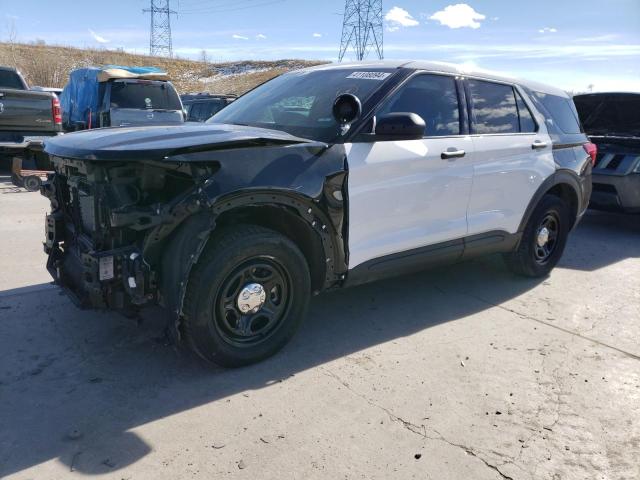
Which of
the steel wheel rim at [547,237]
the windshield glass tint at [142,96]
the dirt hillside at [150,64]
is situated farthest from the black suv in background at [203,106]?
the dirt hillside at [150,64]

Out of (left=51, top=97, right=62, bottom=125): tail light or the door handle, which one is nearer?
the door handle

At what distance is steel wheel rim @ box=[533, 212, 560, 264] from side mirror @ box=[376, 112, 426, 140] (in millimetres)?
2256

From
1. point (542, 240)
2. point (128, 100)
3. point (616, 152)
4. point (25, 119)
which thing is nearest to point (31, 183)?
point (25, 119)

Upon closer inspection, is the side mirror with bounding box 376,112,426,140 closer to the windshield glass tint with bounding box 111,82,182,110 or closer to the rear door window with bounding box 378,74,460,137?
the rear door window with bounding box 378,74,460,137

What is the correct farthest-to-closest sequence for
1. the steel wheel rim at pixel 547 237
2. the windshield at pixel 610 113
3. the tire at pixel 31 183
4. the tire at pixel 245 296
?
the tire at pixel 31 183
the windshield at pixel 610 113
the steel wheel rim at pixel 547 237
the tire at pixel 245 296

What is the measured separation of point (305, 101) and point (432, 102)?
0.96 metres

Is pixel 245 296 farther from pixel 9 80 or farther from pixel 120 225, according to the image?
pixel 9 80

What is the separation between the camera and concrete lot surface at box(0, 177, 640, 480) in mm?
2609

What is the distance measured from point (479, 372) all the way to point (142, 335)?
2261 mm

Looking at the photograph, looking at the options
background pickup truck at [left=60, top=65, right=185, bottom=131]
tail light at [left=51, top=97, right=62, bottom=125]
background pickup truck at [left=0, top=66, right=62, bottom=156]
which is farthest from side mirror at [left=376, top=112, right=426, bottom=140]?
tail light at [left=51, top=97, right=62, bottom=125]

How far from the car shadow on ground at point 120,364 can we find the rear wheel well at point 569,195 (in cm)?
114

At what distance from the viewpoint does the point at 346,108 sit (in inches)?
140

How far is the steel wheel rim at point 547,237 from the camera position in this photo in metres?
5.27

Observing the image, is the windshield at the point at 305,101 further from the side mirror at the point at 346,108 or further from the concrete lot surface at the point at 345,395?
the concrete lot surface at the point at 345,395
